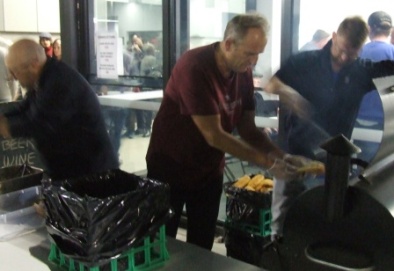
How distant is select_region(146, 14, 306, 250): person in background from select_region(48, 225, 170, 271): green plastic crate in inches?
21.9

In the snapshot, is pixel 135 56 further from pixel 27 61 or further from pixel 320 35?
pixel 27 61

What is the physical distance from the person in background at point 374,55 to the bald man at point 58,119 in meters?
1.39

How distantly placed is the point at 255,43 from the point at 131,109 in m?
2.16

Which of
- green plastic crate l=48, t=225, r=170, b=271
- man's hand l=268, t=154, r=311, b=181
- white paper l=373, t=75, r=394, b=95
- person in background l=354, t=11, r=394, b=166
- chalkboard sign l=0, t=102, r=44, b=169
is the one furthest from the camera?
chalkboard sign l=0, t=102, r=44, b=169

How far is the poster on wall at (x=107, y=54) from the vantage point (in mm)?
3803

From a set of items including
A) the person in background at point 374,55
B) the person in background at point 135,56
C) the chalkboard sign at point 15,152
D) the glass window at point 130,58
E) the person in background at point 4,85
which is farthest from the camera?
the person in background at point 4,85

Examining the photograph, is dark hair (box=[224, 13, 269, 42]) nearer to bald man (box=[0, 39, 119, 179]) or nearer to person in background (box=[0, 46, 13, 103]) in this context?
bald man (box=[0, 39, 119, 179])

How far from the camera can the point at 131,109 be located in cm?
397

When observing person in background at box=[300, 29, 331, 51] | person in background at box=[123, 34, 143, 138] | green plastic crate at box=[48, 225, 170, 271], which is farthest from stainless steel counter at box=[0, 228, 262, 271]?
person in background at box=[123, 34, 143, 138]

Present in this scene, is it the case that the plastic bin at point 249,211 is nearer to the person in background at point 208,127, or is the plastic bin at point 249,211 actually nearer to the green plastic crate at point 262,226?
the green plastic crate at point 262,226

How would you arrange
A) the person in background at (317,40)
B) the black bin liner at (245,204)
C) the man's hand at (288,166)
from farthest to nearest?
the person in background at (317,40)
the black bin liner at (245,204)
the man's hand at (288,166)

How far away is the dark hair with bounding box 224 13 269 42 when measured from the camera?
6.34 feet

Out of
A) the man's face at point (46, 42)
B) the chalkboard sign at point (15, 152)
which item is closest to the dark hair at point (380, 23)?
the chalkboard sign at point (15, 152)

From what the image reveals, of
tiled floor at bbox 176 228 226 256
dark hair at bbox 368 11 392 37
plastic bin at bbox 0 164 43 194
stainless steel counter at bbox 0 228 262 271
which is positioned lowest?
tiled floor at bbox 176 228 226 256
